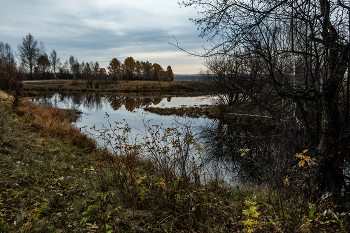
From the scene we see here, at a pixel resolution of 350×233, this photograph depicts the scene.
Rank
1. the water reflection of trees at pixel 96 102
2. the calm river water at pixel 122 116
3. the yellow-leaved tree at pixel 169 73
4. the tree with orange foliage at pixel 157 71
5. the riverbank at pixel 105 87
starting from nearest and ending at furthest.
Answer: the calm river water at pixel 122 116, the water reflection of trees at pixel 96 102, the riverbank at pixel 105 87, the tree with orange foliage at pixel 157 71, the yellow-leaved tree at pixel 169 73

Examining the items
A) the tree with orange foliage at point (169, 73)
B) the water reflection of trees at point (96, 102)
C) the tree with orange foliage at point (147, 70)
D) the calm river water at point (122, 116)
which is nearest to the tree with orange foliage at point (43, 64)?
the tree with orange foliage at point (147, 70)

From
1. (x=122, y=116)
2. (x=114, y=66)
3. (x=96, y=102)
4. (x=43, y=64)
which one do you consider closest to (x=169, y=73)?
(x=114, y=66)

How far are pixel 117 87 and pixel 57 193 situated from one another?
160 ft

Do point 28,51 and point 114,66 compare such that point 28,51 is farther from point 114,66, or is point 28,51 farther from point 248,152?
point 248,152

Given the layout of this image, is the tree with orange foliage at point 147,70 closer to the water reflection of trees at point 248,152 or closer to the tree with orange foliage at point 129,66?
the tree with orange foliage at point 129,66

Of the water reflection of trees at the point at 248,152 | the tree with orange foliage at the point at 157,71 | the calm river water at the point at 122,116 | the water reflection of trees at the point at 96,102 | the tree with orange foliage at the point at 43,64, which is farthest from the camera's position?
the tree with orange foliage at the point at 157,71

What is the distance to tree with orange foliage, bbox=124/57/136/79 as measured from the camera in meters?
70.9

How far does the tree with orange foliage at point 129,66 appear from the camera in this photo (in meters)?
70.9

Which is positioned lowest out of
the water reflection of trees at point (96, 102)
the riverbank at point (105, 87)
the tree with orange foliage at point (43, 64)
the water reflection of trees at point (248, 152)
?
the water reflection of trees at point (248, 152)

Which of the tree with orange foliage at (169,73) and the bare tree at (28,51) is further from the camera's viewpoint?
the tree with orange foliage at (169,73)

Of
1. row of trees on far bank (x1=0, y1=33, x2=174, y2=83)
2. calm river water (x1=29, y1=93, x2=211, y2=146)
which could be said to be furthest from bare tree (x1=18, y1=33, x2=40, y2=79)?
calm river water (x1=29, y1=93, x2=211, y2=146)

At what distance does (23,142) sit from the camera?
607 cm

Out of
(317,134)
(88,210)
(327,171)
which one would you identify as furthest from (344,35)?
(88,210)

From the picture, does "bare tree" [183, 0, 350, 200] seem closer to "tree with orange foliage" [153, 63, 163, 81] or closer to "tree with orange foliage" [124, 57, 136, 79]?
"tree with orange foliage" [124, 57, 136, 79]
